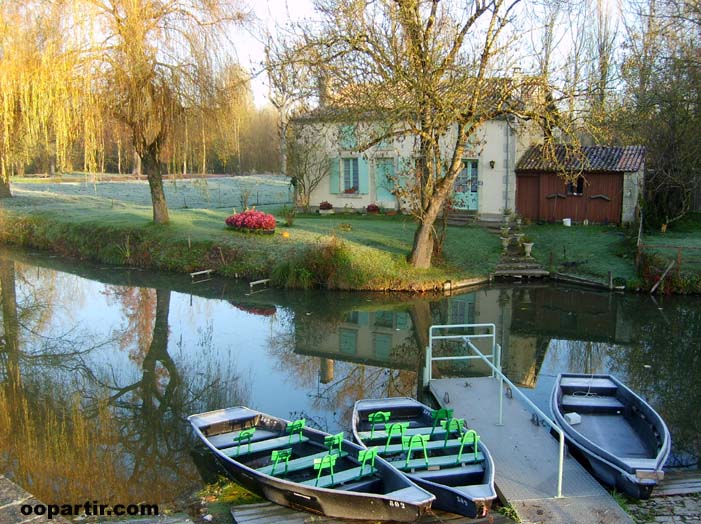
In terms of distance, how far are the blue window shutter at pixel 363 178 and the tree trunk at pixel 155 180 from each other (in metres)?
9.24

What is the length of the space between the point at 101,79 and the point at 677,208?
20476 millimetres

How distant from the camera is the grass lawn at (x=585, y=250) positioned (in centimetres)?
1977

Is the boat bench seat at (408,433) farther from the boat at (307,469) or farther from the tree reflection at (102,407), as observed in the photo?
the tree reflection at (102,407)

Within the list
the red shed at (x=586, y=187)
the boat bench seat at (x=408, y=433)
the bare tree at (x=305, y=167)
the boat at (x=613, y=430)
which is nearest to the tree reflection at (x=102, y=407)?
the boat bench seat at (x=408, y=433)

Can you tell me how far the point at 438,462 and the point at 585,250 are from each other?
16106mm

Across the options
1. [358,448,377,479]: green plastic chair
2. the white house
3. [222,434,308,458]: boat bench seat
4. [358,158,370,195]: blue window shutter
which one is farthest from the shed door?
[358,448,377,479]: green plastic chair

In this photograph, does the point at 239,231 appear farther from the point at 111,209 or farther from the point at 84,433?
the point at 84,433

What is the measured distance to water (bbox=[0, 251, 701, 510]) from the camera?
847 cm

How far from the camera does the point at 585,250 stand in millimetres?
21656

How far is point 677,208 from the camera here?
2423 centimetres

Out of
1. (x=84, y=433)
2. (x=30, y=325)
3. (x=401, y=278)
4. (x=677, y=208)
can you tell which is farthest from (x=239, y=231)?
(x=677, y=208)

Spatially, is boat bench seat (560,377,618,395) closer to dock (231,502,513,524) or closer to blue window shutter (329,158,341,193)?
dock (231,502,513,524)

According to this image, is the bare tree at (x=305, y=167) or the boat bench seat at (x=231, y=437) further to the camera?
the bare tree at (x=305, y=167)

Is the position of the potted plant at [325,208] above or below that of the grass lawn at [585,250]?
above
